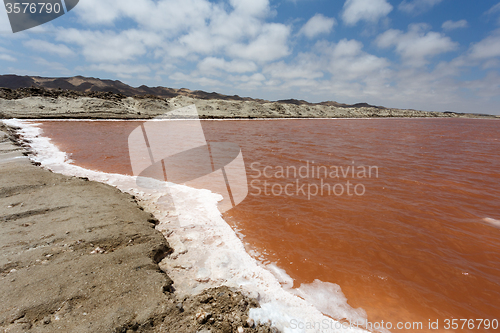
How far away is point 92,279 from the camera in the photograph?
206cm

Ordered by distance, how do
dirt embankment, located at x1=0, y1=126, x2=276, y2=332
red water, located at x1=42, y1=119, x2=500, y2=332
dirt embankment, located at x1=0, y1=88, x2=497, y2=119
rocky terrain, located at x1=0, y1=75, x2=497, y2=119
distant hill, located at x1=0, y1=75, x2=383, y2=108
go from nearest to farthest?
dirt embankment, located at x1=0, y1=126, x2=276, y2=332
red water, located at x1=42, y1=119, x2=500, y2=332
dirt embankment, located at x1=0, y1=88, x2=497, y2=119
rocky terrain, located at x1=0, y1=75, x2=497, y2=119
distant hill, located at x1=0, y1=75, x2=383, y2=108

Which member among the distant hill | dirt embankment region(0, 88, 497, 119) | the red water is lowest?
the red water

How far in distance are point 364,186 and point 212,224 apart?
13.3 ft

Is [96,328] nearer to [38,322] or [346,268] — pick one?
[38,322]

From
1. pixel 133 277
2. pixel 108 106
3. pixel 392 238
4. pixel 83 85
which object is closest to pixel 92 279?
pixel 133 277

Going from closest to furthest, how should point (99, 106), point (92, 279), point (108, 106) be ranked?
1. point (92, 279)
2. point (99, 106)
3. point (108, 106)
